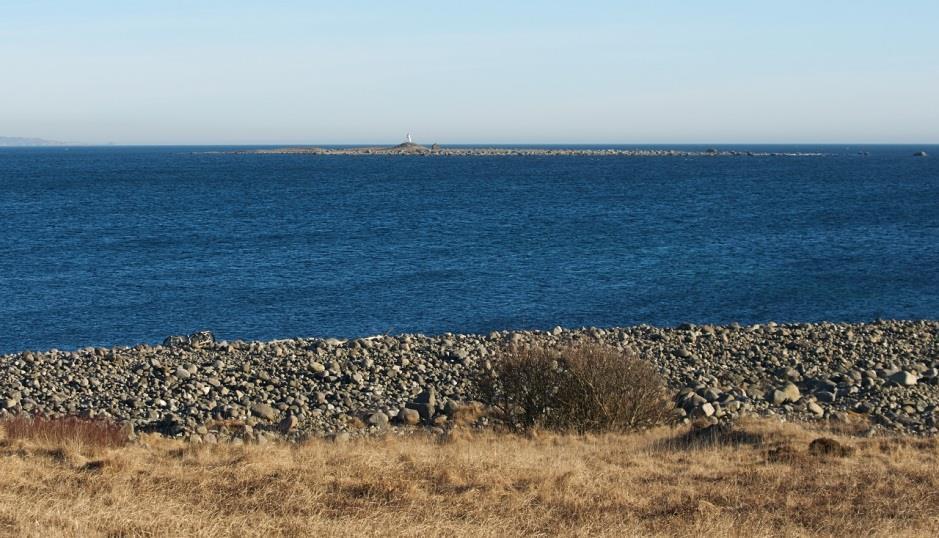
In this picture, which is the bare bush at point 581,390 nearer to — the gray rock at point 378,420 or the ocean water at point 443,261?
the gray rock at point 378,420

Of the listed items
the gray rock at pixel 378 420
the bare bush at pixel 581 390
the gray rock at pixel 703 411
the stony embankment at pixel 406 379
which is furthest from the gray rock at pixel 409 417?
the gray rock at pixel 703 411

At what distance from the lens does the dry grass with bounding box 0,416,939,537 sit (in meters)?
9.16

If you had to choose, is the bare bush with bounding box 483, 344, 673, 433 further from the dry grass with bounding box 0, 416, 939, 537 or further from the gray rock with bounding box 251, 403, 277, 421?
the gray rock with bounding box 251, 403, 277, 421

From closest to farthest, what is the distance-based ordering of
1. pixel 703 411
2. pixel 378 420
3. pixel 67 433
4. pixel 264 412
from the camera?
pixel 67 433 → pixel 378 420 → pixel 703 411 → pixel 264 412

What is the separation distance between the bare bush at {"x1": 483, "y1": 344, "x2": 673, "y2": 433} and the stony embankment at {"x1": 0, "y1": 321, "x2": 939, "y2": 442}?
1235mm

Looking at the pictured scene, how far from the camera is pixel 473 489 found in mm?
10672

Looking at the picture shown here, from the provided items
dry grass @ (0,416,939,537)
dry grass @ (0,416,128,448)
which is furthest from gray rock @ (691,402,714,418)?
dry grass @ (0,416,128,448)

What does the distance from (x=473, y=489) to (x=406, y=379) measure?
11171 mm

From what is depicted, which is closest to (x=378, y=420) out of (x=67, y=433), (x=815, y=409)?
(x=67, y=433)

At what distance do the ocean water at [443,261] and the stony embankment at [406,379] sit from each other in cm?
625

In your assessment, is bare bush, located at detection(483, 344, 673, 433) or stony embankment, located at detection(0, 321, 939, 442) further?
stony embankment, located at detection(0, 321, 939, 442)

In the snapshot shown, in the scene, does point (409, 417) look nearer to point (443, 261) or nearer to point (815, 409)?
point (815, 409)

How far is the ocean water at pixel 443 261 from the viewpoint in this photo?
3497 cm

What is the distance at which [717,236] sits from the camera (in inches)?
2507
